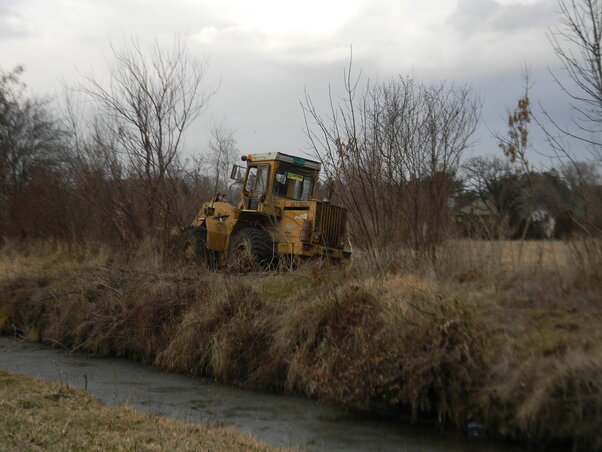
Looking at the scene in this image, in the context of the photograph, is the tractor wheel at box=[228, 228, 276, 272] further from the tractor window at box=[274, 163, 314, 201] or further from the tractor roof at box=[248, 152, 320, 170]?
the tractor roof at box=[248, 152, 320, 170]

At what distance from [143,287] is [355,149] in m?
5.47

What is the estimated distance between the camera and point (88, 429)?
6.86m

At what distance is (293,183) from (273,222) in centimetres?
117

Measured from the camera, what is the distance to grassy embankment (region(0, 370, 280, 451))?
621 cm

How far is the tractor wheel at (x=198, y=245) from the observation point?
56.1ft

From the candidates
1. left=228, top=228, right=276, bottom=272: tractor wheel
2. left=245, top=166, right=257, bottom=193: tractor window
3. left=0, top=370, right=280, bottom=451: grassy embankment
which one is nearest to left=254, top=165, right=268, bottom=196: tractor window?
left=245, top=166, right=257, bottom=193: tractor window

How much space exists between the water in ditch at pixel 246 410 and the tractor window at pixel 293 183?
567 cm

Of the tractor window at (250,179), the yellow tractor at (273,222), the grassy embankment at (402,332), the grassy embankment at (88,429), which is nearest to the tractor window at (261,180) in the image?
the yellow tractor at (273,222)

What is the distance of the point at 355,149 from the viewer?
12.2 meters

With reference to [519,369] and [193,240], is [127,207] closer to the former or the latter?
[193,240]

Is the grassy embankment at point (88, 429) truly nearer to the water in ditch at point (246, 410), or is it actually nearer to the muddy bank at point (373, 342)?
the water in ditch at point (246, 410)

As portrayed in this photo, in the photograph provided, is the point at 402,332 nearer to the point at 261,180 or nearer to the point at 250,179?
the point at 261,180

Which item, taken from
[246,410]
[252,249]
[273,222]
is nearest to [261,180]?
[273,222]

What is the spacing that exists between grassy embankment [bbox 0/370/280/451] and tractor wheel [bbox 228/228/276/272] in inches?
255
